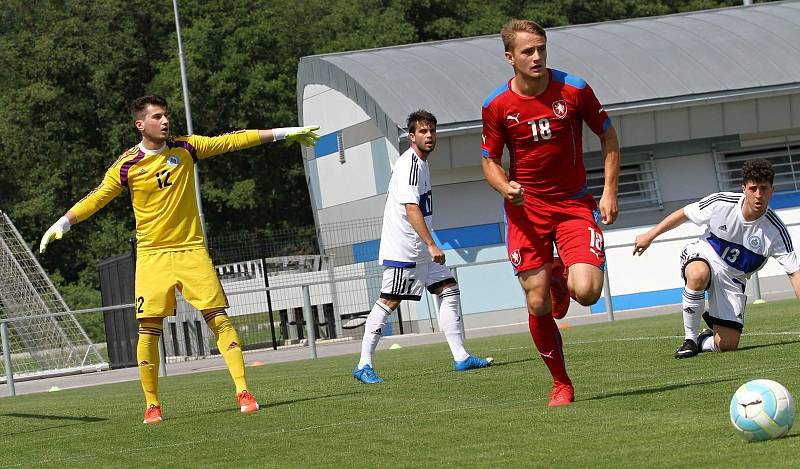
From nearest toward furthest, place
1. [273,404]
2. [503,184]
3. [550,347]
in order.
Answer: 1. [503,184]
2. [550,347]
3. [273,404]

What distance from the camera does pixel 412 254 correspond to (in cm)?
1166

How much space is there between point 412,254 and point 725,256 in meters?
2.71

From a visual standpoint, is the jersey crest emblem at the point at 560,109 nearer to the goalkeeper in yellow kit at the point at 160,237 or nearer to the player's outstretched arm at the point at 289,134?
the goalkeeper in yellow kit at the point at 160,237

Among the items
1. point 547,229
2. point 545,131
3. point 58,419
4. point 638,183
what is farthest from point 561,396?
point 638,183

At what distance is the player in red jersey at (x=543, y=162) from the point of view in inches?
301

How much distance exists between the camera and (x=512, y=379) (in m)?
10.2

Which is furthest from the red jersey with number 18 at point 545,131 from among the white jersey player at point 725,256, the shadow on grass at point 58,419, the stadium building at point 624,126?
the stadium building at point 624,126

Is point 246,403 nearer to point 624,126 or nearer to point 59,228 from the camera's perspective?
point 59,228

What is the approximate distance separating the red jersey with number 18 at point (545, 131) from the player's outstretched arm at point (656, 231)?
1984mm

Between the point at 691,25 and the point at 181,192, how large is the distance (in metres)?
23.9

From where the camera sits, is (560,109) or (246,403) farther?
(246,403)

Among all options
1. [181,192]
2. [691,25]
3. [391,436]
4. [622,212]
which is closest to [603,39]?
[691,25]

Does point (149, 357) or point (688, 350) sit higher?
point (149, 357)

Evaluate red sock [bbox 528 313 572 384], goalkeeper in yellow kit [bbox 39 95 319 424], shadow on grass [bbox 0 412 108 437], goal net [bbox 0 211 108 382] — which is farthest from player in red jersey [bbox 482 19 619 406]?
goal net [bbox 0 211 108 382]
